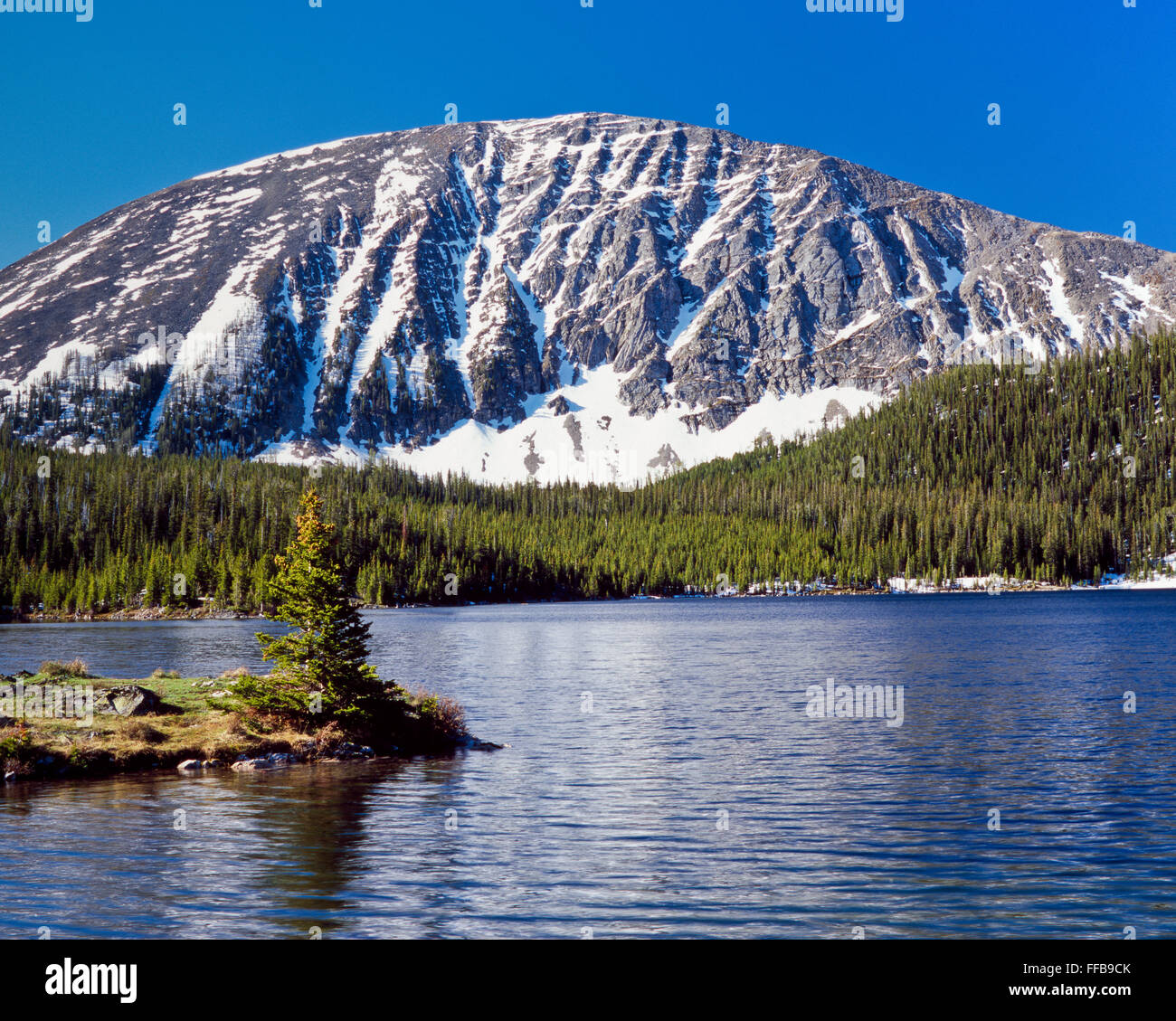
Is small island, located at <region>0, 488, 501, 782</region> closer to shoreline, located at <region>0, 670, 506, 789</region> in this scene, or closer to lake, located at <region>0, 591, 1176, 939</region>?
shoreline, located at <region>0, 670, 506, 789</region>

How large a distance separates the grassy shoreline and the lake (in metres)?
1.44

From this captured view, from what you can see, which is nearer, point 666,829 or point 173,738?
point 666,829

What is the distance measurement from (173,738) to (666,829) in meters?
20.8

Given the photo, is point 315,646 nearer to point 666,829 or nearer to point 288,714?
point 288,714

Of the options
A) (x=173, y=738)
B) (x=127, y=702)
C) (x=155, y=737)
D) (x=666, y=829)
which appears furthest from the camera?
(x=127, y=702)

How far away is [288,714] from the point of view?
1455 inches

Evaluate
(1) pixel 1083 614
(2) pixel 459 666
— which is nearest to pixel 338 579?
(2) pixel 459 666

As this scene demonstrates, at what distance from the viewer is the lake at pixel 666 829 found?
1834 cm

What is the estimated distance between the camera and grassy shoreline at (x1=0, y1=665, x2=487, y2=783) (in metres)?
32.1

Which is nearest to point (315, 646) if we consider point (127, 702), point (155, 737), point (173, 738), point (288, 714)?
point (288, 714)

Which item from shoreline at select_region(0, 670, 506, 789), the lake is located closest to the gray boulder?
shoreline at select_region(0, 670, 506, 789)

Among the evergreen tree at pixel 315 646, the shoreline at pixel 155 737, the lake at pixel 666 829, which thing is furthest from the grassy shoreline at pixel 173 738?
the lake at pixel 666 829
